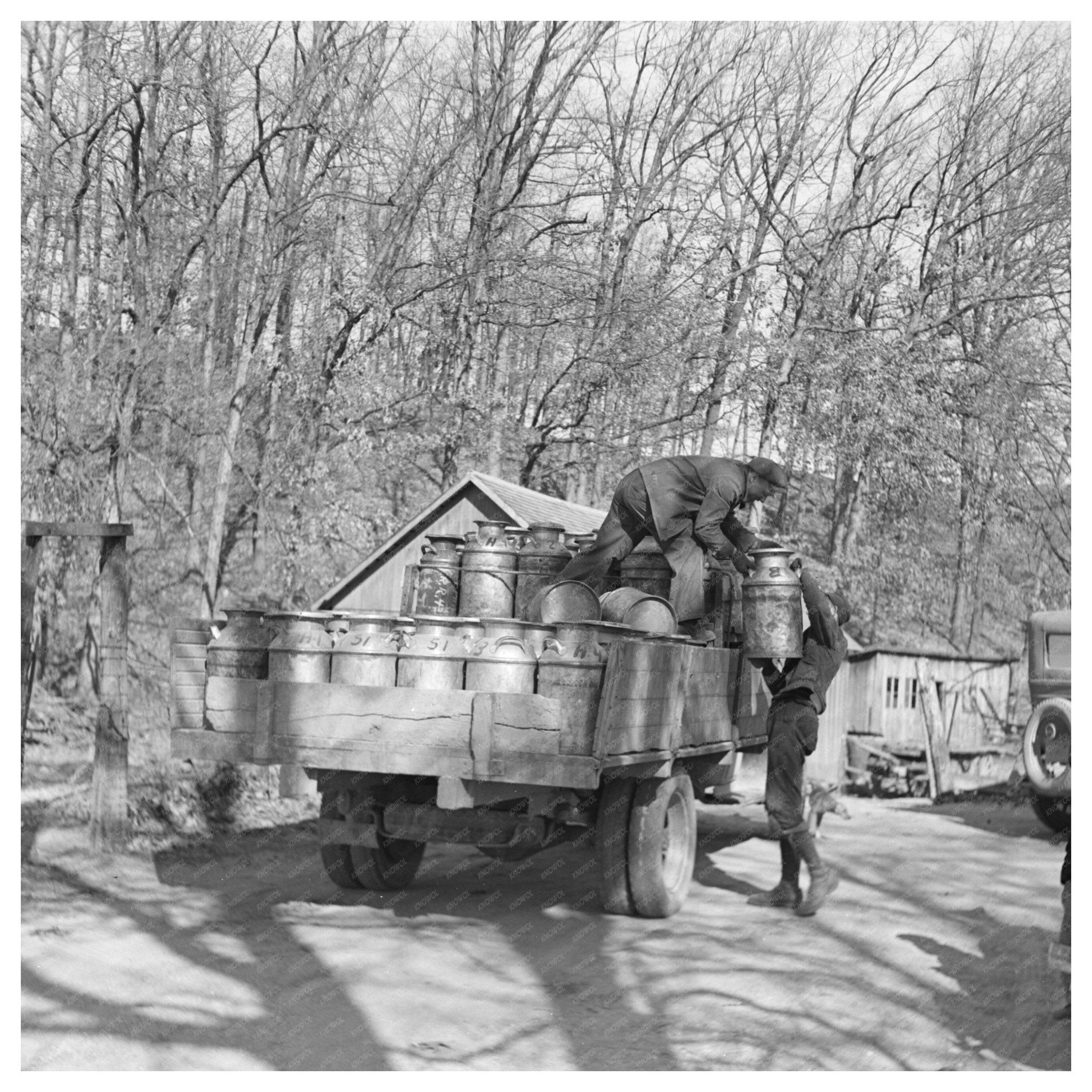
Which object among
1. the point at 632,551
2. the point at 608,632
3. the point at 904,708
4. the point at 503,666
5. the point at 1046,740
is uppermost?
the point at 632,551

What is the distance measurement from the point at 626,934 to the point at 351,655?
193 centimetres

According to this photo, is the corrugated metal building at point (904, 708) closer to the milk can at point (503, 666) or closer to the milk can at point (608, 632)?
the milk can at point (608, 632)

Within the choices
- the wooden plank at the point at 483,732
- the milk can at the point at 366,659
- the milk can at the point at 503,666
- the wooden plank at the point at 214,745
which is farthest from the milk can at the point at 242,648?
the wooden plank at the point at 483,732

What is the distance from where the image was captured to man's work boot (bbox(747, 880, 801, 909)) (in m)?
6.53

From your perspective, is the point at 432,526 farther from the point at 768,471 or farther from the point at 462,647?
the point at 462,647

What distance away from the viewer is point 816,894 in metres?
6.39

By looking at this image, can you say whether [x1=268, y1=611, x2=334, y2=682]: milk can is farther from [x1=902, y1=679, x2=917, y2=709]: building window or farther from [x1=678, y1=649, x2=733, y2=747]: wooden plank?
[x1=902, y1=679, x2=917, y2=709]: building window

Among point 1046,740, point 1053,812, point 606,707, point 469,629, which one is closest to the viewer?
point 606,707

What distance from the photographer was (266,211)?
13.0 metres

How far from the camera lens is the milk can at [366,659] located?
538cm

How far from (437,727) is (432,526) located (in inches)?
264

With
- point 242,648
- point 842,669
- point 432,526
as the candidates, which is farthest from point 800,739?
point 842,669

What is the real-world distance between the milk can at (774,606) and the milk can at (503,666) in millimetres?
1811
